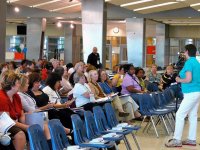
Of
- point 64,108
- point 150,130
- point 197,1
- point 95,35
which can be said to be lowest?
point 150,130

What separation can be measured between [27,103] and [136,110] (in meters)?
4.04

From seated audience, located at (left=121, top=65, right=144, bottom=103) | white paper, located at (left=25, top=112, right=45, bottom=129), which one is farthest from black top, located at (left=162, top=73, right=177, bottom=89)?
white paper, located at (left=25, top=112, right=45, bottom=129)

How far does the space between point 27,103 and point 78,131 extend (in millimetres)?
1097

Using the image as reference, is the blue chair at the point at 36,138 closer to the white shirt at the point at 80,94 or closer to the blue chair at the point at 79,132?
the blue chair at the point at 79,132

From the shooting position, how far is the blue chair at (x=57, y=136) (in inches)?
208

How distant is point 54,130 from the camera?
532cm

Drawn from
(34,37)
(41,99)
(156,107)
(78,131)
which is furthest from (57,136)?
(34,37)

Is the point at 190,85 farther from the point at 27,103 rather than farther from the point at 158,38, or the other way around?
the point at 158,38

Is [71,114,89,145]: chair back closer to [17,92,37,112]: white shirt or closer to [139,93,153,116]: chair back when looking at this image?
[17,92,37,112]: white shirt

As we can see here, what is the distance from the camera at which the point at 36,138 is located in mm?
4980

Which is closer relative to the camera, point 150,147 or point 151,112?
point 150,147

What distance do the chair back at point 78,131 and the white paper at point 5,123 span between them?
77 cm

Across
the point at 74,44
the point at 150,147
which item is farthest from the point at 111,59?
the point at 150,147

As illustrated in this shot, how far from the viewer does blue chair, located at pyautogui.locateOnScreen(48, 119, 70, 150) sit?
5.27 m
